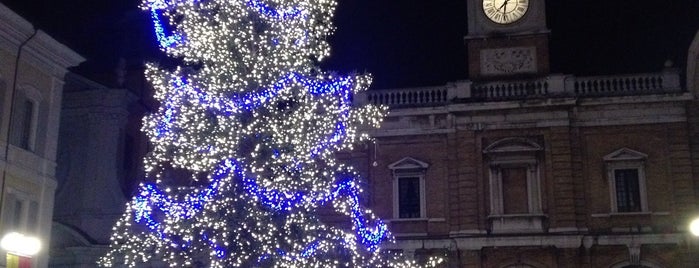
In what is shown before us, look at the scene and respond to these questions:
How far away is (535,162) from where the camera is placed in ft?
96.8

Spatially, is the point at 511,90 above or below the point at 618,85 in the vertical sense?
below

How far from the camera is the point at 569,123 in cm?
2945

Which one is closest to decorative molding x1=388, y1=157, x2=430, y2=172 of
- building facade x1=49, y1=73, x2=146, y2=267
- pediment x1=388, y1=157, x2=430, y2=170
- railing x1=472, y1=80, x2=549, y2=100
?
pediment x1=388, y1=157, x2=430, y2=170

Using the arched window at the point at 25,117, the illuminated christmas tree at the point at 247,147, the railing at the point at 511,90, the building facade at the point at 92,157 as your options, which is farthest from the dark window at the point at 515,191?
the arched window at the point at 25,117

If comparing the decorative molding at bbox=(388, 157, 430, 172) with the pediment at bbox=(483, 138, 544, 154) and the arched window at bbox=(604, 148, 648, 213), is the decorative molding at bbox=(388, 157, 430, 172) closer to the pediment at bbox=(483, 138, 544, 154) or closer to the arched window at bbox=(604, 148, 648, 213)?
the pediment at bbox=(483, 138, 544, 154)

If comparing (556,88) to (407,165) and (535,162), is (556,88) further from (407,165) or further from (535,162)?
A: (407,165)

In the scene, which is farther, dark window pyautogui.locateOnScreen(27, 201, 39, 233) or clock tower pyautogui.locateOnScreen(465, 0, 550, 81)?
clock tower pyautogui.locateOnScreen(465, 0, 550, 81)

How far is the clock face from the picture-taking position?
30688mm

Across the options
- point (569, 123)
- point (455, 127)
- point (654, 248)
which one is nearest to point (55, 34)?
point (455, 127)

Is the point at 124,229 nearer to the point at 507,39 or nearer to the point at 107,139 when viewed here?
the point at 107,139

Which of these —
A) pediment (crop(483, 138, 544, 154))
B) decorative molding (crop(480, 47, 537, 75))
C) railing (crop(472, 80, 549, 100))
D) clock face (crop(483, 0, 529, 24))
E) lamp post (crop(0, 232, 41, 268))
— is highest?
clock face (crop(483, 0, 529, 24))

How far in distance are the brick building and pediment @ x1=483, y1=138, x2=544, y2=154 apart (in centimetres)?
3

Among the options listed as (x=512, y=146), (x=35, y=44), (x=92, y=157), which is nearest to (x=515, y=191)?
(x=512, y=146)

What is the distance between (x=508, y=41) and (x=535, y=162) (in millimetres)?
4446
